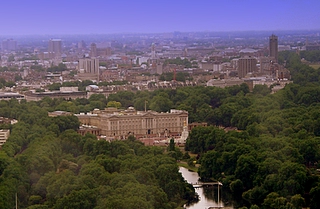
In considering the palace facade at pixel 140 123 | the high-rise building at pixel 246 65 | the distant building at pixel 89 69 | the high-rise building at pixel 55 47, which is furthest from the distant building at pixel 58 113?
the high-rise building at pixel 55 47

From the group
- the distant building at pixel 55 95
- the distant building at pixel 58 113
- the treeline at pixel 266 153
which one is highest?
the treeline at pixel 266 153

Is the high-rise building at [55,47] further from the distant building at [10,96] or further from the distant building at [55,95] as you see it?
the distant building at [10,96]

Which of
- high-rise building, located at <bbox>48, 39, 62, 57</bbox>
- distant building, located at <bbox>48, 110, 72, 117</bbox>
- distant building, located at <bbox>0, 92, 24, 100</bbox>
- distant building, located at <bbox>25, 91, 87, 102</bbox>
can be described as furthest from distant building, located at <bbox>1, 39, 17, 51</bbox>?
distant building, located at <bbox>48, 110, 72, 117</bbox>

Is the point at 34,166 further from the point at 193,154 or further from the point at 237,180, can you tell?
the point at 193,154

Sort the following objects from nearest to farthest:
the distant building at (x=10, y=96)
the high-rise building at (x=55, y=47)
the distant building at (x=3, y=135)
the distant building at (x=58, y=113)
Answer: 1. the distant building at (x=3, y=135)
2. the distant building at (x=58, y=113)
3. the distant building at (x=10, y=96)
4. the high-rise building at (x=55, y=47)

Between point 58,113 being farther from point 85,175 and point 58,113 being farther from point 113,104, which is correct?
point 85,175

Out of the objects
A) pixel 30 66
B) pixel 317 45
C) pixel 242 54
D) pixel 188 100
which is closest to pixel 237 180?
pixel 188 100

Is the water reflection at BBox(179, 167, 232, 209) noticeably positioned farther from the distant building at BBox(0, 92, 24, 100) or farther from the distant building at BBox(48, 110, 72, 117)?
the distant building at BBox(0, 92, 24, 100)
